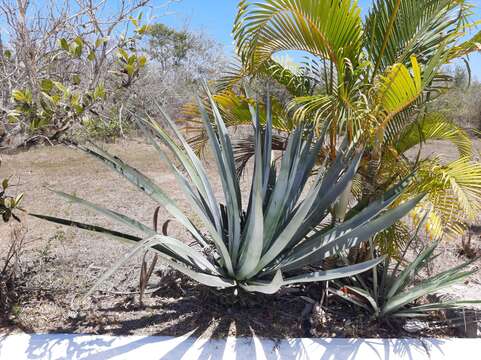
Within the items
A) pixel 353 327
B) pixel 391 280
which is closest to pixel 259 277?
pixel 353 327

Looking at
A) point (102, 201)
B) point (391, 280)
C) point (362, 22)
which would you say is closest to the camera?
point (391, 280)

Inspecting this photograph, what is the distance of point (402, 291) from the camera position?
270 centimetres

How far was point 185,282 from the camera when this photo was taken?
10.1ft

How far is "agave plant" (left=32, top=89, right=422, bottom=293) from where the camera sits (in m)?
2.32

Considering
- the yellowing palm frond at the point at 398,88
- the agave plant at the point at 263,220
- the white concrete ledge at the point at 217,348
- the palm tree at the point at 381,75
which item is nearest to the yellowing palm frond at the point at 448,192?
the palm tree at the point at 381,75

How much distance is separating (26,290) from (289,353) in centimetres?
187

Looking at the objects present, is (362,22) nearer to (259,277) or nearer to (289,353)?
(259,277)

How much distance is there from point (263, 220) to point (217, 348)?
0.77 meters

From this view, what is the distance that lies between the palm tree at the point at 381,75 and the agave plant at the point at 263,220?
233 millimetres

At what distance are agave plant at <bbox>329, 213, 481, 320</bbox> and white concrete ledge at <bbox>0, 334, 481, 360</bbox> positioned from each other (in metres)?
0.20

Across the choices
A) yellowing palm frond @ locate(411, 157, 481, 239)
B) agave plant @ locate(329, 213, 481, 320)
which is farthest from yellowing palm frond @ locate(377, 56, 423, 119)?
agave plant @ locate(329, 213, 481, 320)

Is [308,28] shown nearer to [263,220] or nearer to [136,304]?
[263,220]

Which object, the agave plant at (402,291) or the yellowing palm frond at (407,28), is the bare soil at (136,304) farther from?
the yellowing palm frond at (407,28)

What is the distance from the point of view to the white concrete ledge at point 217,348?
226cm
